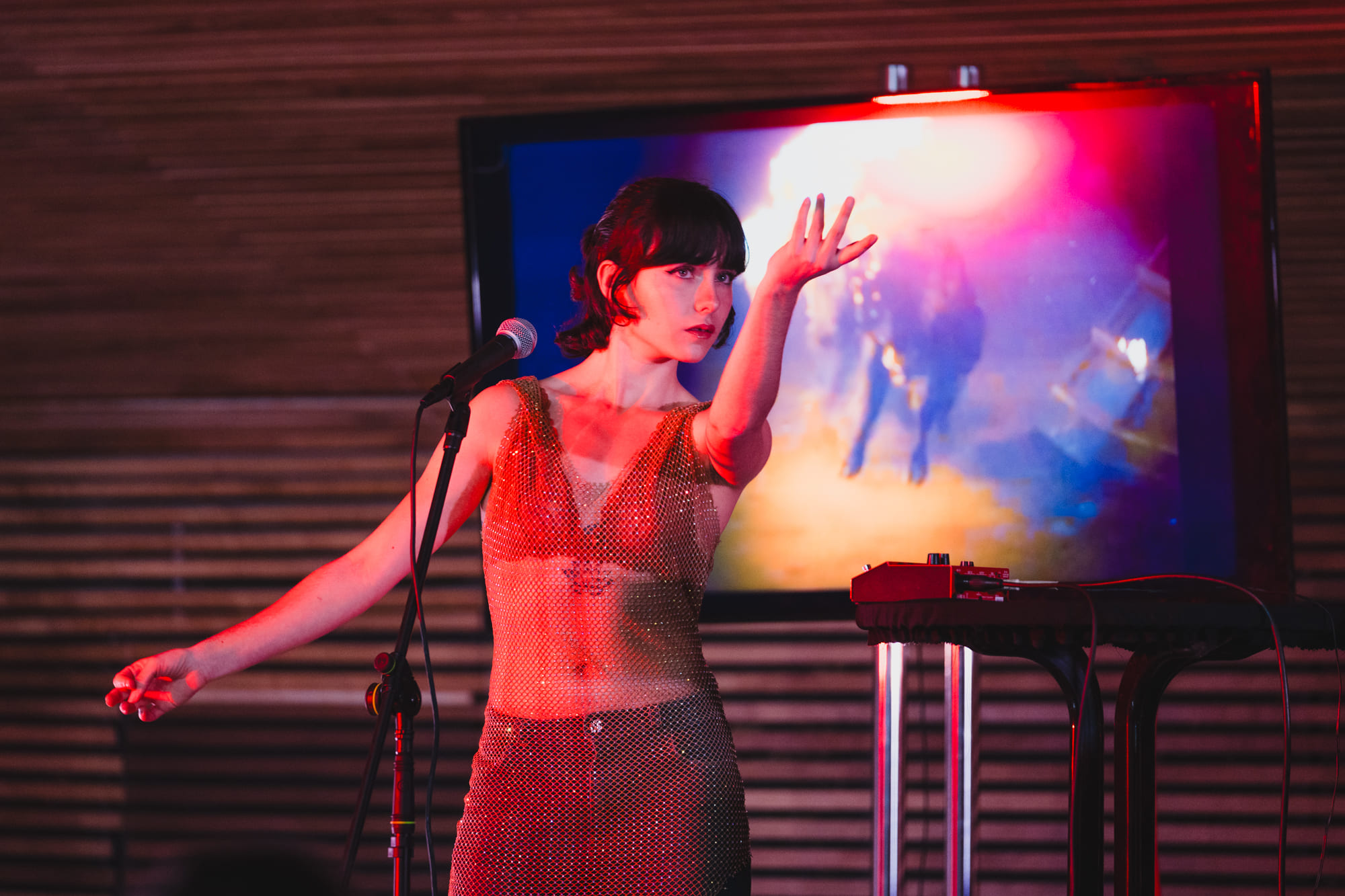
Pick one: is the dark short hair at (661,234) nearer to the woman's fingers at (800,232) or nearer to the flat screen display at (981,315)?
the woman's fingers at (800,232)

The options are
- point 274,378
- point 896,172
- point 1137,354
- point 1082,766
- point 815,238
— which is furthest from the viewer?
point 274,378

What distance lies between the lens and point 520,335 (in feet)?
A: 6.49

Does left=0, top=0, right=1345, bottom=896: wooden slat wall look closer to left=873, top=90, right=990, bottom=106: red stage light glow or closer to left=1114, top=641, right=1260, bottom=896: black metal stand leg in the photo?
left=873, top=90, right=990, bottom=106: red stage light glow

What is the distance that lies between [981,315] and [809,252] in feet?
5.41

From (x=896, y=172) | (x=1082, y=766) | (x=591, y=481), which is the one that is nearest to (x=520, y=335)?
(x=591, y=481)

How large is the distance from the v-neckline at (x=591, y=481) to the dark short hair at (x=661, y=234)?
9.7 inches

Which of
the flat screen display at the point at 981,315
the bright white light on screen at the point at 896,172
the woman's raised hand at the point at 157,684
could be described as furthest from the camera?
the bright white light on screen at the point at 896,172

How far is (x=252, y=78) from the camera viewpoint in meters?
3.95

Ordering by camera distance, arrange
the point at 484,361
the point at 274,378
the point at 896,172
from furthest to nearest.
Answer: the point at 274,378 < the point at 896,172 < the point at 484,361

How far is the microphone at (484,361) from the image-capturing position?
1.81m

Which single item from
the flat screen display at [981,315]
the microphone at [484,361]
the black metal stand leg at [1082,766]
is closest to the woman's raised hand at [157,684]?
the microphone at [484,361]

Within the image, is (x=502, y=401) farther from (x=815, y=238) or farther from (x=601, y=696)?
(x=815, y=238)

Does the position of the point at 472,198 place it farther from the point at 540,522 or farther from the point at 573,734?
the point at 573,734

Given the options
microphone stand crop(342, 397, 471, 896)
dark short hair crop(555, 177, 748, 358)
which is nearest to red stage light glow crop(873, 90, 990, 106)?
dark short hair crop(555, 177, 748, 358)
